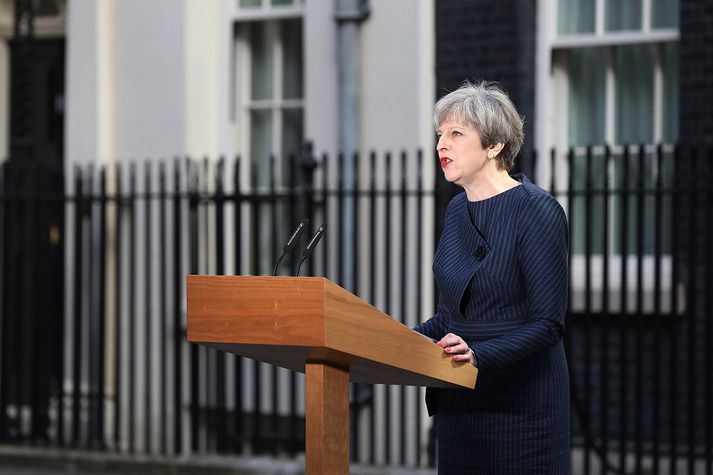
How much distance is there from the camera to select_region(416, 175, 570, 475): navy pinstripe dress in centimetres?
305

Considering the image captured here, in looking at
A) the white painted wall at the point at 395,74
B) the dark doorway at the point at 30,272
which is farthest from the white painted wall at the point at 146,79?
the white painted wall at the point at 395,74

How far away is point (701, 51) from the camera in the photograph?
23.6 ft

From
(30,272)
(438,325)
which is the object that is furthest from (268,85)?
(438,325)

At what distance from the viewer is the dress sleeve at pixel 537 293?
3.04 meters

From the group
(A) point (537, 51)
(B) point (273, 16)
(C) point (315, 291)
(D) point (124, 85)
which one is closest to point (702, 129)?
(A) point (537, 51)

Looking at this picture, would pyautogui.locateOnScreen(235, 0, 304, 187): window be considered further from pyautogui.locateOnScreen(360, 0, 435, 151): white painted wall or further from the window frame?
pyautogui.locateOnScreen(360, 0, 435, 151): white painted wall

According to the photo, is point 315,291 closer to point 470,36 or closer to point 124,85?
point 470,36

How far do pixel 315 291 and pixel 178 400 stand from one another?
5.25 metres

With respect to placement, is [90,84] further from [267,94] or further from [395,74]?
[395,74]

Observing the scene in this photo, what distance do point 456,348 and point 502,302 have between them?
0.73ft

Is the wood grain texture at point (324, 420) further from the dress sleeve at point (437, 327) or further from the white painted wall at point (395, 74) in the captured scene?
the white painted wall at point (395, 74)

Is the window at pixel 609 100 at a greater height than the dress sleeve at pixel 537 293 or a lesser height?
greater

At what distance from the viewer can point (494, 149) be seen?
3164 millimetres

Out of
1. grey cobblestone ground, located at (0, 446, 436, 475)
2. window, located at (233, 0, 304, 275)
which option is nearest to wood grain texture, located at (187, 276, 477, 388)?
grey cobblestone ground, located at (0, 446, 436, 475)
